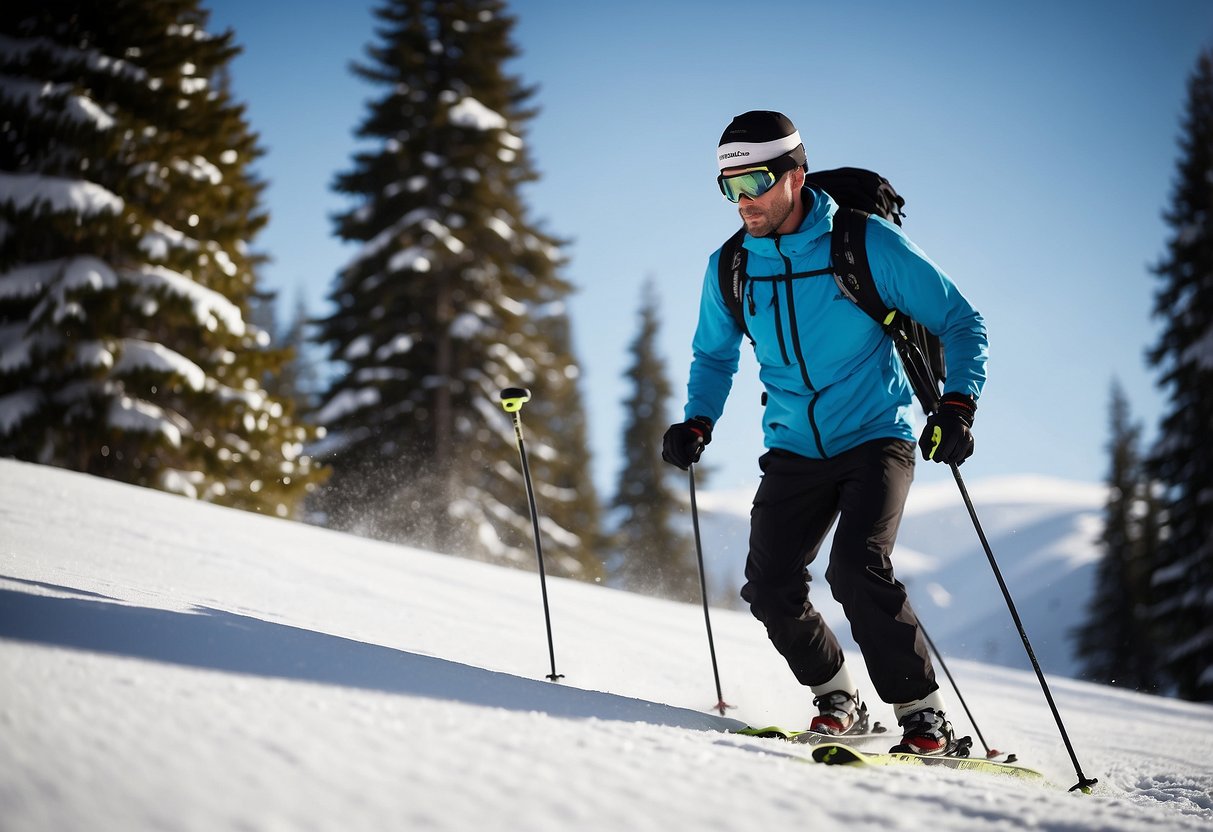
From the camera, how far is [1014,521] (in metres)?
191

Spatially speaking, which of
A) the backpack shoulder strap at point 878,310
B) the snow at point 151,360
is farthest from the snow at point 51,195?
the backpack shoulder strap at point 878,310

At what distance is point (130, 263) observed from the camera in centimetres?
1193

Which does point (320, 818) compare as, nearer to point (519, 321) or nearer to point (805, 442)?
point (805, 442)

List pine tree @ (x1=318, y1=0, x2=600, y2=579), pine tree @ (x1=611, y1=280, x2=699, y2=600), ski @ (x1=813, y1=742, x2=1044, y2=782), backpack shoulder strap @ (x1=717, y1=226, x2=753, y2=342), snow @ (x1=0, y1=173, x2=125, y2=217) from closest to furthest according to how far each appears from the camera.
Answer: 1. ski @ (x1=813, y1=742, x2=1044, y2=782)
2. backpack shoulder strap @ (x1=717, y1=226, x2=753, y2=342)
3. snow @ (x1=0, y1=173, x2=125, y2=217)
4. pine tree @ (x1=318, y1=0, x2=600, y2=579)
5. pine tree @ (x1=611, y1=280, x2=699, y2=600)

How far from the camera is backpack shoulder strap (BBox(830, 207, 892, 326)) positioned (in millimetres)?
3393

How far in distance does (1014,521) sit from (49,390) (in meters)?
209

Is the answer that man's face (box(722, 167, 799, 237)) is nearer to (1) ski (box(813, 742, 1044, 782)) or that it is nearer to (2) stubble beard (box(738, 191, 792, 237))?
(2) stubble beard (box(738, 191, 792, 237))

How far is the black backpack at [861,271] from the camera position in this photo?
11.2ft

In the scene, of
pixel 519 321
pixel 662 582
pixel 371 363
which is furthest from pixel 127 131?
pixel 662 582

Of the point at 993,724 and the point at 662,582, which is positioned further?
the point at 662,582

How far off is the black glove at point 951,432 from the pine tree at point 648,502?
71.7 ft

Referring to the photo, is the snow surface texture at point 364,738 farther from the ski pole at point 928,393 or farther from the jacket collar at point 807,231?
the jacket collar at point 807,231

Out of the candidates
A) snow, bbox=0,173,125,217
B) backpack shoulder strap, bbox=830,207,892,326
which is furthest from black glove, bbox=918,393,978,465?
snow, bbox=0,173,125,217

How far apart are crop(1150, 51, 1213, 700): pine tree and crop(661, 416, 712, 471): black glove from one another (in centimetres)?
1709
